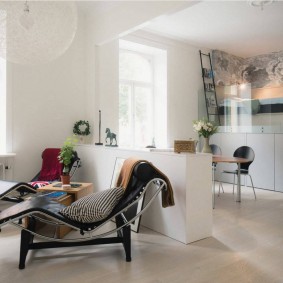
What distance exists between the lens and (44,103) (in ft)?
15.6

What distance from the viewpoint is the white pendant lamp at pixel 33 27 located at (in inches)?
89.7

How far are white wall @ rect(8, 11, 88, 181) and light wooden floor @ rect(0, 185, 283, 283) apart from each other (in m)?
1.57

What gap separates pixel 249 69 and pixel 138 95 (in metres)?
3.41

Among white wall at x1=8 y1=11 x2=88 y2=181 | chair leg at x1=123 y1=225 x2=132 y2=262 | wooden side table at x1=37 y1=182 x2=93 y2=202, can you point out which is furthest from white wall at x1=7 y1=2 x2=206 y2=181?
chair leg at x1=123 y1=225 x2=132 y2=262

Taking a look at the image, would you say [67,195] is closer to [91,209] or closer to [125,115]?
[91,209]

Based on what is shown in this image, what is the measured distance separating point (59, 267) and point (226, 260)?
145 cm

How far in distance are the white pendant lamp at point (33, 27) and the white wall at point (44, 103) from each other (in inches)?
82.3

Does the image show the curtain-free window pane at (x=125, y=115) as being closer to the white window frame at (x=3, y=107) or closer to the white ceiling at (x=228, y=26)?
the white ceiling at (x=228, y=26)

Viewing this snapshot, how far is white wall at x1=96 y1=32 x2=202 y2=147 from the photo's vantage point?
17.2 ft

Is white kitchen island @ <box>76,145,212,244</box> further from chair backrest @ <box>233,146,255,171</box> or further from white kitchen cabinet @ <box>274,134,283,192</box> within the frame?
white kitchen cabinet @ <box>274,134,283,192</box>

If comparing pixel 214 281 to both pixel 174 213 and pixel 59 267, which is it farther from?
pixel 59 267

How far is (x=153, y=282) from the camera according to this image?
213 cm

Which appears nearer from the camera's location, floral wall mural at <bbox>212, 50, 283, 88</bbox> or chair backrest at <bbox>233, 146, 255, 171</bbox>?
chair backrest at <bbox>233, 146, 255, 171</bbox>

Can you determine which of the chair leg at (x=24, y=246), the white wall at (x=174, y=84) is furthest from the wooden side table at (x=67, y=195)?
the white wall at (x=174, y=84)
